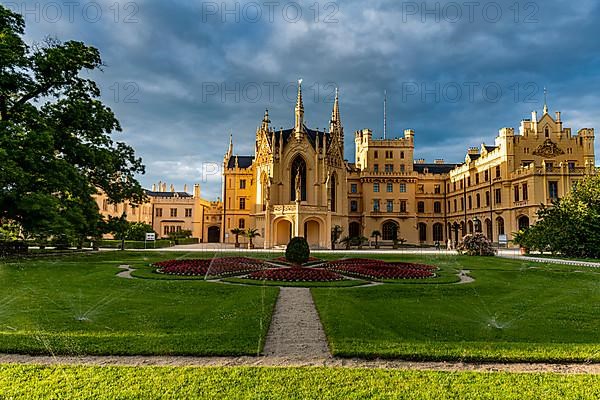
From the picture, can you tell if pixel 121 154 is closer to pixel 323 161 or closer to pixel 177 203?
pixel 323 161

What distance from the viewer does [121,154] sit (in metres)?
30.0

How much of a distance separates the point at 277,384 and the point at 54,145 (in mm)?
25841

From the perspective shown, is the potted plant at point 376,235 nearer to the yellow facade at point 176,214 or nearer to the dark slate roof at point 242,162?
the dark slate roof at point 242,162

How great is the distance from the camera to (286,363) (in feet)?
21.8

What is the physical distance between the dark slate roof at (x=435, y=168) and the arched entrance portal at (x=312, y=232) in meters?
26.7

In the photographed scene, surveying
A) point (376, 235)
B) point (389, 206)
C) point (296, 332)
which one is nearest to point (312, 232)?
point (376, 235)

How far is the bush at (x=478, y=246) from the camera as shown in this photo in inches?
1367

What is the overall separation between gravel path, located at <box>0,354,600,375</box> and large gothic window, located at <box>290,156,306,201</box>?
45.0 metres

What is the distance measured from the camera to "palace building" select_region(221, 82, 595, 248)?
153 feet

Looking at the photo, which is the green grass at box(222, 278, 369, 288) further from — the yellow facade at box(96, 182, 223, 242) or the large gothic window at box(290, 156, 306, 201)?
the yellow facade at box(96, 182, 223, 242)

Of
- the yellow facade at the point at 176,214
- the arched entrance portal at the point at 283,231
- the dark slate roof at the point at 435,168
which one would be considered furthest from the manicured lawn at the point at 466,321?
the yellow facade at the point at 176,214

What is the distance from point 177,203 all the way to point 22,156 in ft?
167

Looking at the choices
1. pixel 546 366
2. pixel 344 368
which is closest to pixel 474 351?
pixel 546 366

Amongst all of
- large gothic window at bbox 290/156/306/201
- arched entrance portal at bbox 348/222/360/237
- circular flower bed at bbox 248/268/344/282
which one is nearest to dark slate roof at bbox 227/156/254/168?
large gothic window at bbox 290/156/306/201
